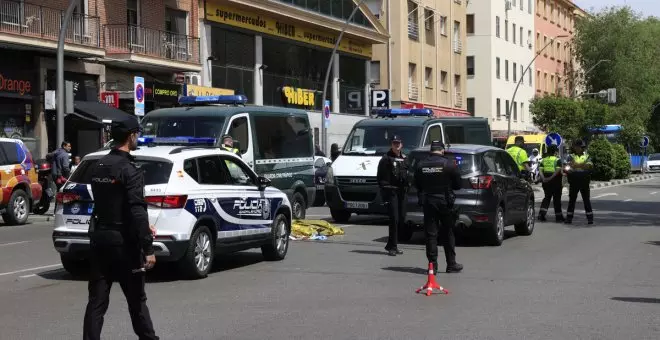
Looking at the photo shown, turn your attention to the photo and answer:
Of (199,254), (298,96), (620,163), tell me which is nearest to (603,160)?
(620,163)

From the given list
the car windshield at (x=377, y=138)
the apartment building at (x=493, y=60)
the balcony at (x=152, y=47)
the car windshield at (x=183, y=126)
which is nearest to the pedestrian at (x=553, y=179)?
the car windshield at (x=377, y=138)

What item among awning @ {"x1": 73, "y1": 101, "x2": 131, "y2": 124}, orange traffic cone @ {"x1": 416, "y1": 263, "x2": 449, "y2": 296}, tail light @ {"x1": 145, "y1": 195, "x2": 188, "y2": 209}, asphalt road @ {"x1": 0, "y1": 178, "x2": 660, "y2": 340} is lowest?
asphalt road @ {"x1": 0, "y1": 178, "x2": 660, "y2": 340}

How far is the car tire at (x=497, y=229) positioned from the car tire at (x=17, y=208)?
10.1 m

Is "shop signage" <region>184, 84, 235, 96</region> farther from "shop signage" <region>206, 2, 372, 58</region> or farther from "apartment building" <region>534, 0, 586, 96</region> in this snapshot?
"apartment building" <region>534, 0, 586, 96</region>

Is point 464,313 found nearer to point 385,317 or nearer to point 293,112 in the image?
point 385,317

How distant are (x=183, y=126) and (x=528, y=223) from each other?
6.69 m

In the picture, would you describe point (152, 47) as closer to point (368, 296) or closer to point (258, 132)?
point (258, 132)

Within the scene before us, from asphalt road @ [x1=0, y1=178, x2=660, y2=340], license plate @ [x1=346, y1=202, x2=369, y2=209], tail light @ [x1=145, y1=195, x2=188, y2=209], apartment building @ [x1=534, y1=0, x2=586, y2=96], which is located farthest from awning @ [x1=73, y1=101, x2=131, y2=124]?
apartment building @ [x1=534, y1=0, x2=586, y2=96]

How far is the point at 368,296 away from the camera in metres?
10.5

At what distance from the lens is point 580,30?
80562 millimetres

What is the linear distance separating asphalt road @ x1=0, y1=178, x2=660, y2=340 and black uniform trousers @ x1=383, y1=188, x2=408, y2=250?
0.27m

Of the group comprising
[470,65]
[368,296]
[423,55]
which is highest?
[470,65]

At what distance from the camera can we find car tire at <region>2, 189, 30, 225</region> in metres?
20.3

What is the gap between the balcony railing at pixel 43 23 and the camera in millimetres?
26625
